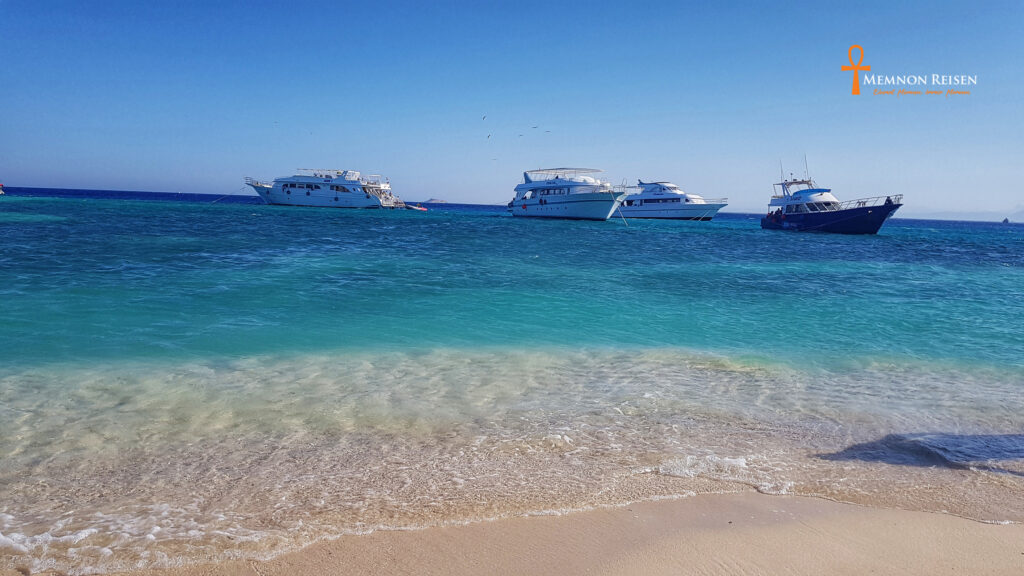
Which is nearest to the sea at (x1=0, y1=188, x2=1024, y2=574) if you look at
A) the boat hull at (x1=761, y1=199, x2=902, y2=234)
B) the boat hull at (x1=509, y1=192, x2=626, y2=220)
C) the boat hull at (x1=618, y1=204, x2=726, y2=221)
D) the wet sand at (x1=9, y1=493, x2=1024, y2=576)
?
the wet sand at (x1=9, y1=493, x2=1024, y2=576)

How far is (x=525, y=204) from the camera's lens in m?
70.6

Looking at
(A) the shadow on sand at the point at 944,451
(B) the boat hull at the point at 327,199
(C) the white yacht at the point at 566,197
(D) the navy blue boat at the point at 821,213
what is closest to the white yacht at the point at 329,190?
(B) the boat hull at the point at 327,199

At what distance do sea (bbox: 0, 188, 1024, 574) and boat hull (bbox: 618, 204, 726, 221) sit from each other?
2416 inches

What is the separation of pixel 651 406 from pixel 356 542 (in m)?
3.88

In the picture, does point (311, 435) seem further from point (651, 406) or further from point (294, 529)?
point (651, 406)

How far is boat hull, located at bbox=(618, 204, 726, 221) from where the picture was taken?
74812 millimetres

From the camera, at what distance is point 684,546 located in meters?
3.60

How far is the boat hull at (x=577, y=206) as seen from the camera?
61.4 meters

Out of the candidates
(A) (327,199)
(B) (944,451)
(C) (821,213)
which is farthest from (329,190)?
(B) (944,451)

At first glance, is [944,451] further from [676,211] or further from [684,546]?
[676,211]

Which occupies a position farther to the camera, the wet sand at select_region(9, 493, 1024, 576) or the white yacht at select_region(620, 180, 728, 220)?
the white yacht at select_region(620, 180, 728, 220)

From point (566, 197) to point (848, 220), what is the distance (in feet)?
91.6

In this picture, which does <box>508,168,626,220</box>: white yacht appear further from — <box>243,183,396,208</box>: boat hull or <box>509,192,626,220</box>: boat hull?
<box>243,183,396,208</box>: boat hull

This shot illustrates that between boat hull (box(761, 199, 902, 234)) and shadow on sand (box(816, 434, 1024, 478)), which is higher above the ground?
boat hull (box(761, 199, 902, 234))
